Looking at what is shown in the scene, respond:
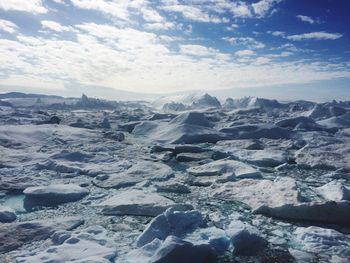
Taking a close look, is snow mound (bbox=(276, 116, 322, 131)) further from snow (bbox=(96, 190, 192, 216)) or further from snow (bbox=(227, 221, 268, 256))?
snow (bbox=(227, 221, 268, 256))

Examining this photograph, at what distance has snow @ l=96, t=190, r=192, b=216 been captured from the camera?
9.91 ft

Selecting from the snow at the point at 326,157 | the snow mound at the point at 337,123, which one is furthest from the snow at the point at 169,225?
the snow mound at the point at 337,123

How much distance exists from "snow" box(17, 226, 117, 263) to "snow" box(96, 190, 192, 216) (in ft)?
1.55

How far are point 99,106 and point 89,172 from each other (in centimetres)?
3117

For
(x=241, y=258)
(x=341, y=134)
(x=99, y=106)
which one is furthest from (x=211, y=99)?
(x=241, y=258)

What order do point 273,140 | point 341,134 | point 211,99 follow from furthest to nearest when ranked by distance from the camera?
point 211,99
point 341,134
point 273,140

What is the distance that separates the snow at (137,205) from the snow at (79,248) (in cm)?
47

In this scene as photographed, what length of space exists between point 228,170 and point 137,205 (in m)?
1.88

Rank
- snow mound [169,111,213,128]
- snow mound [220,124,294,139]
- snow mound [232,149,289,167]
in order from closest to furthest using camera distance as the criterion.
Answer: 1. snow mound [232,149,289,167]
2. snow mound [220,124,294,139]
3. snow mound [169,111,213,128]

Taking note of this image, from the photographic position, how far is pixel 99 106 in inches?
1374

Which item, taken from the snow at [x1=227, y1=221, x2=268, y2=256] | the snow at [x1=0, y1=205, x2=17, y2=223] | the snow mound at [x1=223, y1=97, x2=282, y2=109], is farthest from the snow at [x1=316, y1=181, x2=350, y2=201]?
the snow mound at [x1=223, y1=97, x2=282, y2=109]

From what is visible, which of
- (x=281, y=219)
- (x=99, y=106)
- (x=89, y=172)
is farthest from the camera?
(x=99, y=106)

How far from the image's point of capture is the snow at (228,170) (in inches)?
170

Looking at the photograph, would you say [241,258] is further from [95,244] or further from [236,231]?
[95,244]
